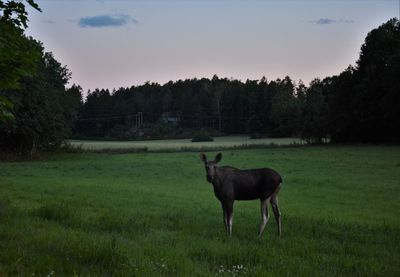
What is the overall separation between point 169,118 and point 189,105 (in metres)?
8.65

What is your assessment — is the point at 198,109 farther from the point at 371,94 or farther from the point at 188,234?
the point at 188,234

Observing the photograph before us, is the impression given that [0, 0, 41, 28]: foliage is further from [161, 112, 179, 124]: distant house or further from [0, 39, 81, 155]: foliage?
[161, 112, 179, 124]: distant house

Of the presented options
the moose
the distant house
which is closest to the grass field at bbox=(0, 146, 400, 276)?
the moose

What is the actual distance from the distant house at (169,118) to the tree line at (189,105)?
366mm

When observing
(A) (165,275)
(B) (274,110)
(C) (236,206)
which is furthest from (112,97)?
(A) (165,275)

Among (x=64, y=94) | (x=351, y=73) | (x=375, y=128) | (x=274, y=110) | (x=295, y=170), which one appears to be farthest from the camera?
(x=274, y=110)

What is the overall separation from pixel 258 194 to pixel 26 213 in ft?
23.0

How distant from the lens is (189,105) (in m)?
164

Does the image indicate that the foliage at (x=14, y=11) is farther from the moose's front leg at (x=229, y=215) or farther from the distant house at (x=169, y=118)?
the distant house at (x=169, y=118)

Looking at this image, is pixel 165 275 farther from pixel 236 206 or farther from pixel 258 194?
pixel 236 206

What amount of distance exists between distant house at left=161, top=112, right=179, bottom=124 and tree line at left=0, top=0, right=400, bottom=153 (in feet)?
1.20

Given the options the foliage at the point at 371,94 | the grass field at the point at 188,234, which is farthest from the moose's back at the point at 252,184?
the foliage at the point at 371,94

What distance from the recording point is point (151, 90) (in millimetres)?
194250

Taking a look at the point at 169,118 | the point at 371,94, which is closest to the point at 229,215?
the point at 371,94
